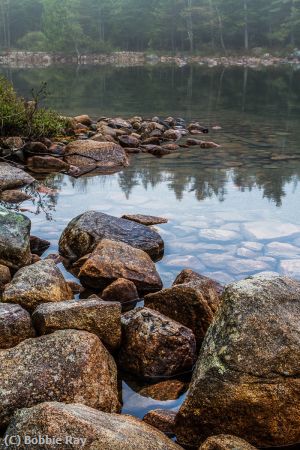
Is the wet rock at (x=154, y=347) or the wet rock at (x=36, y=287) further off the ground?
the wet rock at (x=36, y=287)

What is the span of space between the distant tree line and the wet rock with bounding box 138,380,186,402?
82176 millimetres

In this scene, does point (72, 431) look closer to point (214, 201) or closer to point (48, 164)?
point (214, 201)

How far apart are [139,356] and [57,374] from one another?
970 millimetres

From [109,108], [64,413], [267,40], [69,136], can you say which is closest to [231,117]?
[109,108]

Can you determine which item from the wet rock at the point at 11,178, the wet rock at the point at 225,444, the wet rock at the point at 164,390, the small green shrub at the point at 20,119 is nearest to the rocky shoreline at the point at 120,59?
the small green shrub at the point at 20,119

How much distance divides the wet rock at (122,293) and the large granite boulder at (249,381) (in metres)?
2.05

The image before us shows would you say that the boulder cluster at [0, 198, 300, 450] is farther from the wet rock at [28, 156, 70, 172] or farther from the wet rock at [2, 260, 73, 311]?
the wet rock at [28, 156, 70, 172]

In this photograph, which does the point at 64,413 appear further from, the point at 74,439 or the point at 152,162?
the point at 152,162

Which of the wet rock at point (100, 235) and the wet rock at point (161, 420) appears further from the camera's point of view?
the wet rock at point (100, 235)

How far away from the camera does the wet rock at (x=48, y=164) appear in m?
12.2

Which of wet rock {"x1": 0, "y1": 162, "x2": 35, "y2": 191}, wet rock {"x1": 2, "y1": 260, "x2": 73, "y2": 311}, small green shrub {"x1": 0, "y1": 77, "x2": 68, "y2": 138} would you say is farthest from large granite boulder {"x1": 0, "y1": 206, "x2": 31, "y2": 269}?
small green shrub {"x1": 0, "y1": 77, "x2": 68, "y2": 138}

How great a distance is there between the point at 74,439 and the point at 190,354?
186 centimetres

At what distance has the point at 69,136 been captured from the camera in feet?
50.1

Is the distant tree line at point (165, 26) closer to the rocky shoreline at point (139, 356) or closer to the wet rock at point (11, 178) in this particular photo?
the wet rock at point (11, 178)
